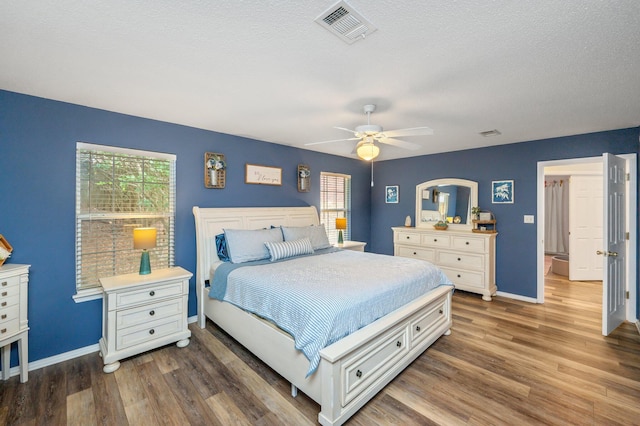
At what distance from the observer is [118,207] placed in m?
3.03

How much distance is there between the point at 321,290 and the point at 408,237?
344 cm

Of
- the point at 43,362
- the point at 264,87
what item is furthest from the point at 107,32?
the point at 43,362

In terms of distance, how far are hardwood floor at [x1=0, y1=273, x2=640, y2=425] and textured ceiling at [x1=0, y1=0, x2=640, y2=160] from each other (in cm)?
245

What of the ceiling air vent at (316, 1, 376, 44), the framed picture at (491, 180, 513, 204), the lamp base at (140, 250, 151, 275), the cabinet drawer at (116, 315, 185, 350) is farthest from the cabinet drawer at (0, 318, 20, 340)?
the framed picture at (491, 180, 513, 204)

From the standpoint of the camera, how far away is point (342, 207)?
5.75 m

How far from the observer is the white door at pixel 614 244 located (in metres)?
3.09

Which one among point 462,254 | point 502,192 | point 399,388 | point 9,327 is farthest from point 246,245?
point 502,192

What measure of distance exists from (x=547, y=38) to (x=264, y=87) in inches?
76.5

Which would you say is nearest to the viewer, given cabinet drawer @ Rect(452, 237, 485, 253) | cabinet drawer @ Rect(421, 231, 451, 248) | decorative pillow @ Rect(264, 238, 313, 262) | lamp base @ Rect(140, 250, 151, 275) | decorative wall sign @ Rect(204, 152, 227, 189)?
lamp base @ Rect(140, 250, 151, 275)

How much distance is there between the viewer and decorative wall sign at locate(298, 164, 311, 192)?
15.7ft

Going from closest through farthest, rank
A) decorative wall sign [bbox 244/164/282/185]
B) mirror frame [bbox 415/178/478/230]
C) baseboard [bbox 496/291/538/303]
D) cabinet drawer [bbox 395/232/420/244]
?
decorative wall sign [bbox 244/164/282/185] < baseboard [bbox 496/291/538/303] < mirror frame [bbox 415/178/478/230] < cabinet drawer [bbox 395/232/420/244]

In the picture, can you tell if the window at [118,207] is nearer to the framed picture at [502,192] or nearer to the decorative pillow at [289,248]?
the decorative pillow at [289,248]

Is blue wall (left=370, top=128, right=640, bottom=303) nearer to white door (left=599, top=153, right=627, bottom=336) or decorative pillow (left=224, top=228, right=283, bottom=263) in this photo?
white door (left=599, top=153, right=627, bottom=336)

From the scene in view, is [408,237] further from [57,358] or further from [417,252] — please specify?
[57,358]
